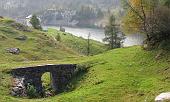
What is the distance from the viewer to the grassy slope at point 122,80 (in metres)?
41.3

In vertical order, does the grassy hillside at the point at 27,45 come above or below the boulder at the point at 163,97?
below

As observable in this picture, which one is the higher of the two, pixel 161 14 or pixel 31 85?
pixel 161 14

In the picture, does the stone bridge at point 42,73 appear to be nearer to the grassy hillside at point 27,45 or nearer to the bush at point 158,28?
the bush at point 158,28

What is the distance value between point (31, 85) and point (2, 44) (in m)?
39.4

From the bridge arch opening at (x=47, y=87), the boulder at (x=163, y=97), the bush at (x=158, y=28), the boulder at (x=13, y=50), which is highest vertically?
the bush at (x=158, y=28)

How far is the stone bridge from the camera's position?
5475 cm

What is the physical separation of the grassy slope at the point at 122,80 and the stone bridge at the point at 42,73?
10.9 ft

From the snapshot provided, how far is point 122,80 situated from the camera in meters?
46.8

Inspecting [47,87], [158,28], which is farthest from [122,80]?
[47,87]

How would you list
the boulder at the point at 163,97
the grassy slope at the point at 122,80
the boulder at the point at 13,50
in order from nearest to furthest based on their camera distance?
1. the boulder at the point at 163,97
2. the grassy slope at the point at 122,80
3. the boulder at the point at 13,50

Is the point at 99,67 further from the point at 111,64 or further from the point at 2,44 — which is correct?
the point at 2,44

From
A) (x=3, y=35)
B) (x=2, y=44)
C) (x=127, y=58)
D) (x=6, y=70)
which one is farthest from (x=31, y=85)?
(x=3, y=35)

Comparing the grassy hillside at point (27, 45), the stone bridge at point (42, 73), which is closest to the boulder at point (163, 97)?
the stone bridge at point (42, 73)

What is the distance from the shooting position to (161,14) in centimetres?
5653
